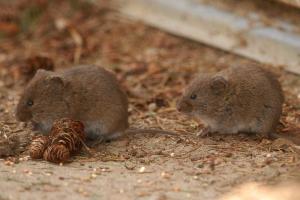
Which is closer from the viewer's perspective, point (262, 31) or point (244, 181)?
point (244, 181)

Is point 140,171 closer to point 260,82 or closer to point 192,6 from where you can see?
point 260,82

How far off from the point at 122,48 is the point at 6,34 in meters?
1.95

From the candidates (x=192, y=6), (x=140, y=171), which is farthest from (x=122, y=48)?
(x=140, y=171)

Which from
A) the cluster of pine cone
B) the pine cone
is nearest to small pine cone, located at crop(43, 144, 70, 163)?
the cluster of pine cone

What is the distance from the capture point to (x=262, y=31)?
8.80m

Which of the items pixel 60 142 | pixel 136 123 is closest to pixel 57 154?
pixel 60 142

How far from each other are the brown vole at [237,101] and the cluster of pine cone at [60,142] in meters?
1.19

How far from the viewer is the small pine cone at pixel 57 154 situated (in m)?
6.08

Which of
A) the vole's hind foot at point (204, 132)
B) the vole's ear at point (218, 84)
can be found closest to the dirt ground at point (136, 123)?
the vole's hind foot at point (204, 132)

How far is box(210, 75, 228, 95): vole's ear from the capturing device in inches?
279

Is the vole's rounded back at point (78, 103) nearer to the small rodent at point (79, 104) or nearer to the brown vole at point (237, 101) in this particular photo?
the small rodent at point (79, 104)

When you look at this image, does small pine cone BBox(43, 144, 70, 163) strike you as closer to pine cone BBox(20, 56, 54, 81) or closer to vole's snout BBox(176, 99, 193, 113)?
vole's snout BBox(176, 99, 193, 113)

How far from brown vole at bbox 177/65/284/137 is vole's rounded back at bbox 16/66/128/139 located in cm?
68

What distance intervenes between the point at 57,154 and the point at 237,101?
2007 mm
